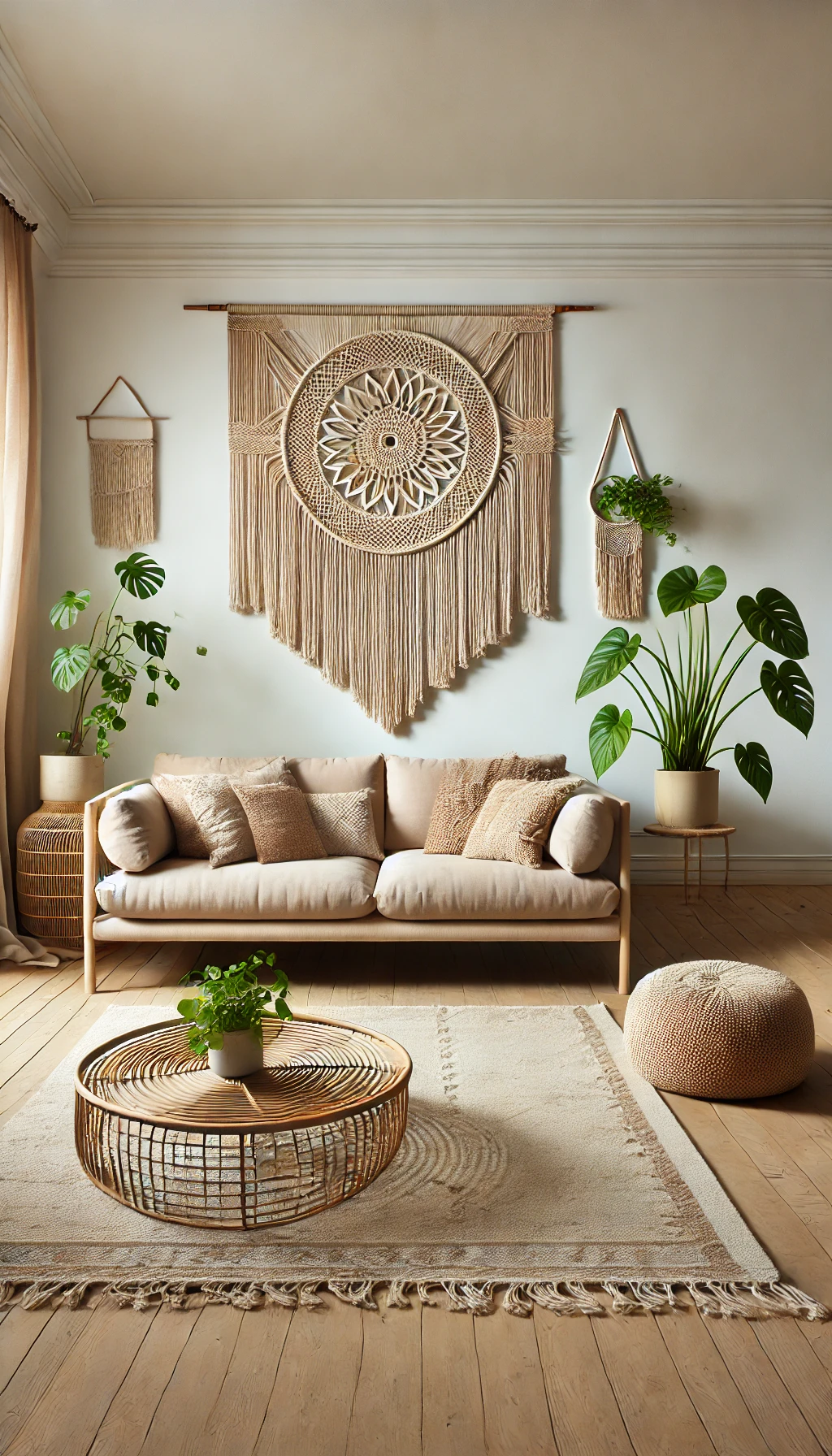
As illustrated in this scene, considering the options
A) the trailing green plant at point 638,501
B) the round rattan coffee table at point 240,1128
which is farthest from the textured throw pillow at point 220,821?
the trailing green plant at point 638,501

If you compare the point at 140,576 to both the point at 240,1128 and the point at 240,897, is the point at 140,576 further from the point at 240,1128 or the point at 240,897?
the point at 240,1128

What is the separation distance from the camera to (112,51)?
11.7ft

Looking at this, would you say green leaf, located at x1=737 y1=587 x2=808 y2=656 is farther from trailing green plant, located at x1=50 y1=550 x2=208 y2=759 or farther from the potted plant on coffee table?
the potted plant on coffee table

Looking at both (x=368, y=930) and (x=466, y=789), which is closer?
(x=368, y=930)

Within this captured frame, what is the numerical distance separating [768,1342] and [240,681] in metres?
3.65

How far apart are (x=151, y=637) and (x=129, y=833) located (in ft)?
3.64

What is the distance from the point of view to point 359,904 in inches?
142

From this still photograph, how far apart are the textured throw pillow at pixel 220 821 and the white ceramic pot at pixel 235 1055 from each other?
149 cm

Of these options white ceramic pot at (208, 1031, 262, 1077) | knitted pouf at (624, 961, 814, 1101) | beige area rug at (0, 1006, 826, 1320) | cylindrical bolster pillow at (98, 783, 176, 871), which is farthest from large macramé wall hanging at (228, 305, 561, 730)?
white ceramic pot at (208, 1031, 262, 1077)

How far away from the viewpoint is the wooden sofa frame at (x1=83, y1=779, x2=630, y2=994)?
11.9ft

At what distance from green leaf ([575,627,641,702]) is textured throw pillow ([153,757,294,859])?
131 centimetres

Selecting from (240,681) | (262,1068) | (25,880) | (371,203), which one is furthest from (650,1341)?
(371,203)

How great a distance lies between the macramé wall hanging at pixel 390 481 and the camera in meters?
4.82

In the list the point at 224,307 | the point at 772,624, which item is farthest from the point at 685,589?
the point at 224,307
